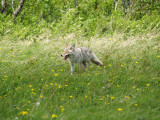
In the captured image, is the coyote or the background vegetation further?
the coyote

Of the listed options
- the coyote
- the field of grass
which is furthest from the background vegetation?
the coyote

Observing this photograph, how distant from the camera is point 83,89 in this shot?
4.96 m

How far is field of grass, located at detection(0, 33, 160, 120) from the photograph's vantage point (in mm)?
3661

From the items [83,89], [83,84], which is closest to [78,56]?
[83,84]

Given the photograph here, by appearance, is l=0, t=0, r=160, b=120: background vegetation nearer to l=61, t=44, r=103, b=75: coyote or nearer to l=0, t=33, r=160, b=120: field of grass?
l=0, t=33, r=160, b=120: field of grass

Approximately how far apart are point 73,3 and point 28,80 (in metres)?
15.1

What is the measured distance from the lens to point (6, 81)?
4949 millimetres

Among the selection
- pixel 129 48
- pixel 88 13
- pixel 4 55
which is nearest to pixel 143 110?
pixel 129 48

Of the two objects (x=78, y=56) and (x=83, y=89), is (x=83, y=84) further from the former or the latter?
(x=78, y=56)

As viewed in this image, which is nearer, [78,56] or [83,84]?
[83,84]

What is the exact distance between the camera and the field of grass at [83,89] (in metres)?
3.66

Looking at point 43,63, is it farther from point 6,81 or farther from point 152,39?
point 152,39

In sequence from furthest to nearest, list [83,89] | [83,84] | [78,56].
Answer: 1. [78,56]
2. [83,84]
3. [83,89]

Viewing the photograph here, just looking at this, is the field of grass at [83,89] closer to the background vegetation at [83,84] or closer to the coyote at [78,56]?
the background vegetation at [83,84]
